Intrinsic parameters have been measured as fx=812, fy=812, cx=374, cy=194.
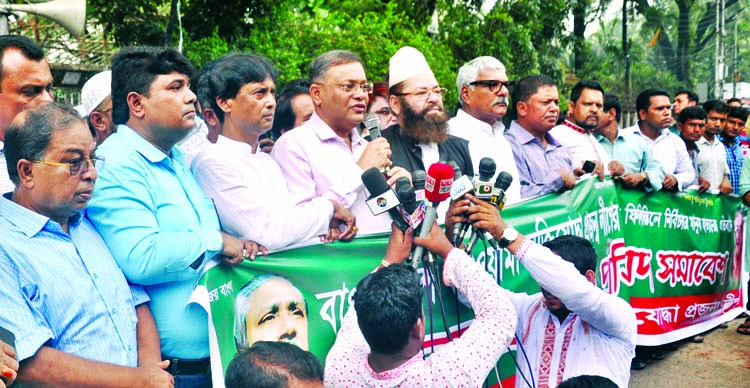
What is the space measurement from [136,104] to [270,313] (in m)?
1.02

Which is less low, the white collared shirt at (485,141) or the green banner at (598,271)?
the white collared shirt at (485,141)

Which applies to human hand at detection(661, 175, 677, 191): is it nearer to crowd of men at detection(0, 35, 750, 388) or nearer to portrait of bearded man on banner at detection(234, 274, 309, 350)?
crowd of men at detection(0, 35, 750, 388)

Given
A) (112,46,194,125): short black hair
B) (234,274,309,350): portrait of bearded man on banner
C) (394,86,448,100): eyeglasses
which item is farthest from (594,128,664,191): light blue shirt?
(112,46,194,125): short black hair

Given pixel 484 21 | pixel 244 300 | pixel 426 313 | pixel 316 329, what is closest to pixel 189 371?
pixel 244 300

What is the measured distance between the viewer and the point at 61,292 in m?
2.72

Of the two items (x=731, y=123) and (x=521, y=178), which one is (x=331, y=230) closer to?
(x=521, y=178)

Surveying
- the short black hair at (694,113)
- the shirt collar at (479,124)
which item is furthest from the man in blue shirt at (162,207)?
the short black hair at (694,113)

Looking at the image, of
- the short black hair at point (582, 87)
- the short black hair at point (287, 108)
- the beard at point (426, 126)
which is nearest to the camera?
the beard at point (426, 126)

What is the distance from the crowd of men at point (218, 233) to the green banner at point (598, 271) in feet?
0.36

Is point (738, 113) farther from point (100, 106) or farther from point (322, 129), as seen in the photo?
point (100, 106)

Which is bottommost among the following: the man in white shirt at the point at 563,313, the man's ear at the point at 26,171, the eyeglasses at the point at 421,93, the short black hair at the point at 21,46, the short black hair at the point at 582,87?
the man in white shirt at the point at 563,313

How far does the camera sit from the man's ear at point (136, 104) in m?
3.32

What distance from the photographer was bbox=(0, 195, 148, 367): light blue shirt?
8.55 ft

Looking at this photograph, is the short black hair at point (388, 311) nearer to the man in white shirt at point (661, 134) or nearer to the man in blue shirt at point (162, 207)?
the man in blue shirt at point (162, 207)
